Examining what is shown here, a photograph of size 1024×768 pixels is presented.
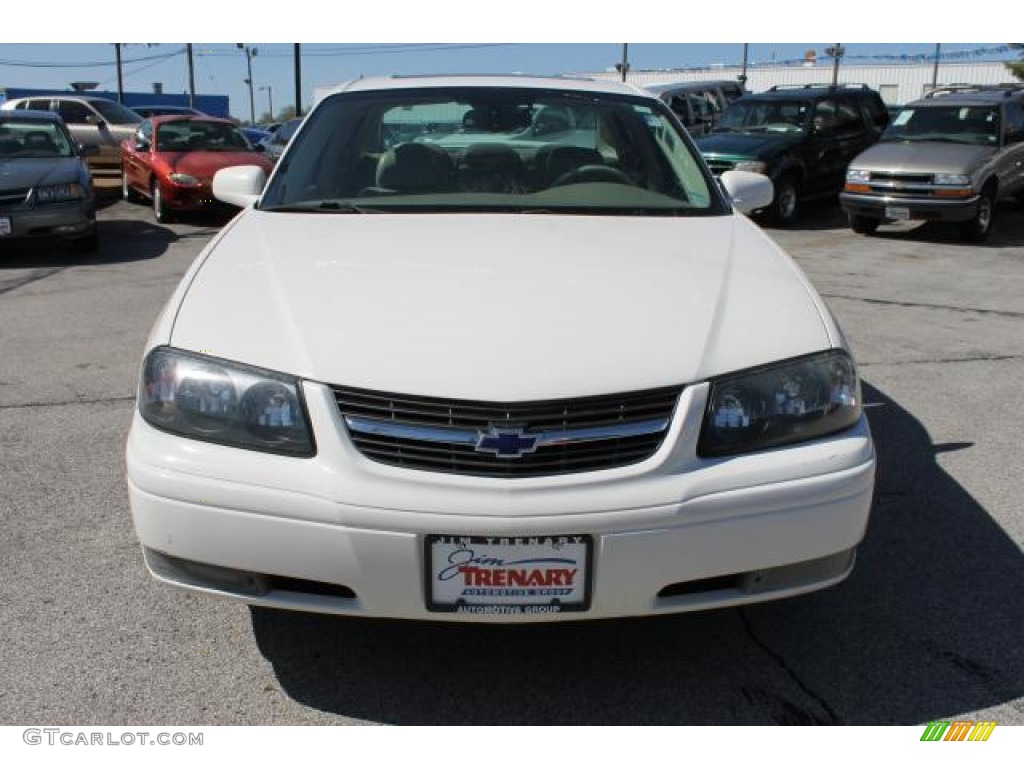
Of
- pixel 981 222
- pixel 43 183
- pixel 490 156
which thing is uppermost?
pixel 490 156

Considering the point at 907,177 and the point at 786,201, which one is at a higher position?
the point at 907,177

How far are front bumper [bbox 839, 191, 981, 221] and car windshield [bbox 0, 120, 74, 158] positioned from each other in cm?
914

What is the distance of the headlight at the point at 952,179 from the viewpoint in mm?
11789

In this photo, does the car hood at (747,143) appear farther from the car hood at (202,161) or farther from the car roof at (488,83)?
the car roof at (488,83)

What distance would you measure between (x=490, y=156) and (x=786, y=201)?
34.1 ft

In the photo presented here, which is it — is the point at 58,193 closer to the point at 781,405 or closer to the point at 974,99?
the point at 781,405

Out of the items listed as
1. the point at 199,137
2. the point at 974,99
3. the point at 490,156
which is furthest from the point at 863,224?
the point at 490,156

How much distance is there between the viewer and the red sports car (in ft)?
42.8

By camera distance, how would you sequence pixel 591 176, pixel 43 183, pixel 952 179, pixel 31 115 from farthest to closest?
1. pixel 952 179
2. pixel 31 115
3. pixel 43 183
4. pixel 591 176

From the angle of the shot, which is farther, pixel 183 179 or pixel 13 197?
pixel 183 179

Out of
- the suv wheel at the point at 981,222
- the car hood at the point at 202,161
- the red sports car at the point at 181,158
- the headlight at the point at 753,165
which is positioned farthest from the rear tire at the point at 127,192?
the suv wheel at the point at 981,222

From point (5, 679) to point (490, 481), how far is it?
145cm

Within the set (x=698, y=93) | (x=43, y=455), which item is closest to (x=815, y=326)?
(x=43, y=455)

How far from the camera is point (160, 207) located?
13320mm
